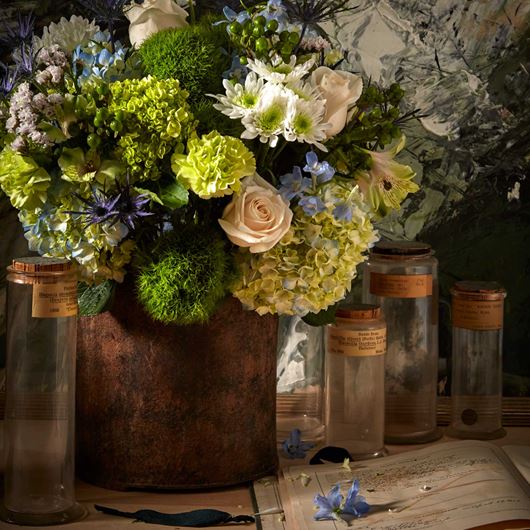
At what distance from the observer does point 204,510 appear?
4.73 ft

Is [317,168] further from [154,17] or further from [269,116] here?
[154,17]

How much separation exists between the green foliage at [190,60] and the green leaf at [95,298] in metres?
0.26

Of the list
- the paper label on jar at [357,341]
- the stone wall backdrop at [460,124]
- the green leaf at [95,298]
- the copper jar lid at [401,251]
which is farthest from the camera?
the stone wall backdrop at [460,124]

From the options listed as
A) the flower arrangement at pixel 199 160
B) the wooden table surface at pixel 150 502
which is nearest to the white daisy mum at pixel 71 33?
the flower arrangement at pixel 199 160

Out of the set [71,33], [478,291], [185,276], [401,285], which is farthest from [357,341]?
[71,33]

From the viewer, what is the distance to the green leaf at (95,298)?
4.74 feet

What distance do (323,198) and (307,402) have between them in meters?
0.52

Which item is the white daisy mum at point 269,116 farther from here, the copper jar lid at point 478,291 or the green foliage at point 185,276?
the copper jar lid at point 478,291

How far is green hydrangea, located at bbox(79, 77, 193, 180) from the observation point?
1348mm

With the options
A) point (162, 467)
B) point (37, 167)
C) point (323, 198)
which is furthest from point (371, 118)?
point (162, 467)

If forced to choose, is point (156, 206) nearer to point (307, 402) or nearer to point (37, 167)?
point (37, 167)

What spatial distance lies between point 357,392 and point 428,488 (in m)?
0.24

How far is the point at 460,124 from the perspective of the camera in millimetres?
1874

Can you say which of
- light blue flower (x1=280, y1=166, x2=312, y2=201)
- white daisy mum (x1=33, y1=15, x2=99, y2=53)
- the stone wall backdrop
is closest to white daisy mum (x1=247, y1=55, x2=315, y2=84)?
light blue flower (x1=280, y1=166, x2=312, y2=201)
